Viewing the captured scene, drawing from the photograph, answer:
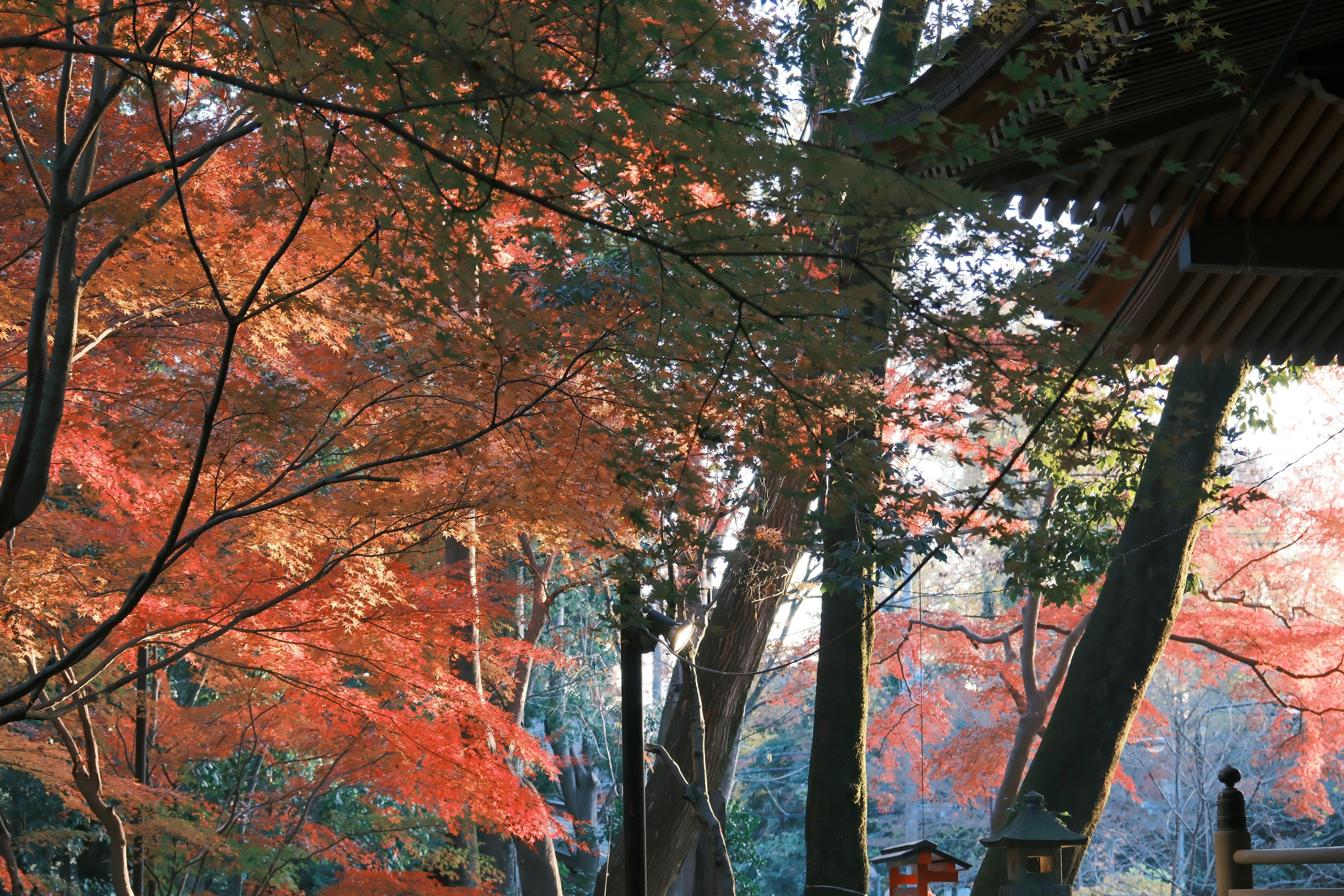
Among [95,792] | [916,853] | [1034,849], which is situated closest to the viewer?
[1034,849]

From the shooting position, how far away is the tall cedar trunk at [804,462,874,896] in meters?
5.85

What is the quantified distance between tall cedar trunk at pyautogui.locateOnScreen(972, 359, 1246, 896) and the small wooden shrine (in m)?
1.17

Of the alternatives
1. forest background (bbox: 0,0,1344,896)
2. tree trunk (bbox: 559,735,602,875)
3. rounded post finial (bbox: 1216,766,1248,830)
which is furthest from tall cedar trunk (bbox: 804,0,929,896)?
tree trunk (bbox: 559,735,602,875)

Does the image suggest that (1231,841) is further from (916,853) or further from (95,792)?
(95,792)

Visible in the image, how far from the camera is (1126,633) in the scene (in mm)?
6227

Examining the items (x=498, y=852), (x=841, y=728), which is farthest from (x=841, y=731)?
(x=498, y=852)

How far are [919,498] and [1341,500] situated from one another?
347 inches

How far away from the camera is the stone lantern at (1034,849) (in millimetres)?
4129

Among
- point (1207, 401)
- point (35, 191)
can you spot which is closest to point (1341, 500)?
point (1207, 401)

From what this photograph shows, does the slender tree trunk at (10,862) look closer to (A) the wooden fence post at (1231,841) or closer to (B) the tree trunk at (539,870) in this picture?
(B) the tree trunk at (539,870)

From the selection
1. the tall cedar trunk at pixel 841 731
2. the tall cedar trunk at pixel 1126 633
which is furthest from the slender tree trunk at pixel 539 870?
the tall cedar trunk at pixel 1126 633

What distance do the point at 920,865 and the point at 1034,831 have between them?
958 millimetres

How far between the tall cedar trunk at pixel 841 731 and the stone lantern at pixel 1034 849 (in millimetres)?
1586

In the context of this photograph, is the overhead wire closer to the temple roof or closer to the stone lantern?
the temple roof
